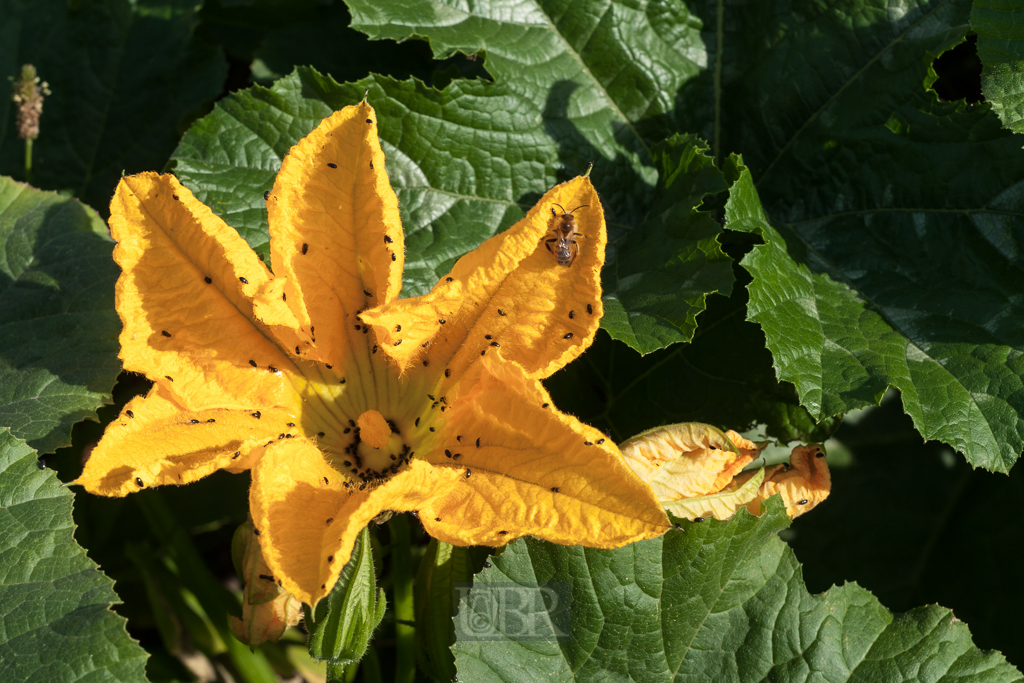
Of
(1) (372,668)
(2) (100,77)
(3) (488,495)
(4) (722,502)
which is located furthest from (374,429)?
(2) (100,77)

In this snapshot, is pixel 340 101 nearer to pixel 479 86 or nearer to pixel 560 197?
pixel 479 86

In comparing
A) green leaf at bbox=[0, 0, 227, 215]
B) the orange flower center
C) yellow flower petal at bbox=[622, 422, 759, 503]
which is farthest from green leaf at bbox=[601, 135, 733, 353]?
green leaf at bbox=[0, 0, 227, 215]

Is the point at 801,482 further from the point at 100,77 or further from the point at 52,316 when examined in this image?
the point at 100,77

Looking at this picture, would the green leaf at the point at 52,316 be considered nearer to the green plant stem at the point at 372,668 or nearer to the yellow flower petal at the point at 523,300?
the yellow flower petal at the point at 523,300

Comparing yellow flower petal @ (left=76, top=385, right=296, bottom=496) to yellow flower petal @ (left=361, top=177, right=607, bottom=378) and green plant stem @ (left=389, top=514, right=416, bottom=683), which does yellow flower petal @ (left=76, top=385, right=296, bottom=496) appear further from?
green plant stem @ (left=389, top=514, right=416, bottom=683)

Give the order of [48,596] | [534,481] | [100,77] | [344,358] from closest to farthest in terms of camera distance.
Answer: [534,481] → [48,596] → [344,358] → [100,77]

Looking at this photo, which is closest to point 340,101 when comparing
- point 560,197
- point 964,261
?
point 560,197

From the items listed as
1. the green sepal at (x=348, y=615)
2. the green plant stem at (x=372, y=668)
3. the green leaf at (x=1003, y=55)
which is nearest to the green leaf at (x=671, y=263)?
the green leaf at (x=1003, y=55)
